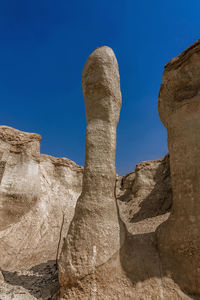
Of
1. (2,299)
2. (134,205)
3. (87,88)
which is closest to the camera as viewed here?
(2,299)

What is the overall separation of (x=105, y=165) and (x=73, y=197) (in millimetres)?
8967

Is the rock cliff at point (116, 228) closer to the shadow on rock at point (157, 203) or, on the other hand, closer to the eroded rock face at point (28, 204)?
the shadow on rock at point (157, 203)

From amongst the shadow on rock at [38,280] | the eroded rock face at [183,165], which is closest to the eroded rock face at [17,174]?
the shadow on rock at [38,280]

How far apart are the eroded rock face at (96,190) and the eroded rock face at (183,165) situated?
48.8 inches

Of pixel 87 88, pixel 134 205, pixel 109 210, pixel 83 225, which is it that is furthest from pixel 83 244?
pixel 134 205

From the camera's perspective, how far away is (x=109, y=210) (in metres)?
5.14

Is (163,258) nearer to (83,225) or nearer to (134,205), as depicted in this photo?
(83,225)

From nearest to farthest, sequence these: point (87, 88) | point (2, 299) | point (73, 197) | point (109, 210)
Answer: point (2, 299) → point (109, 210) → point (87, 88) → point (73, 197)

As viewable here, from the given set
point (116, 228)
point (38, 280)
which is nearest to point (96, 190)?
point (116, 228)

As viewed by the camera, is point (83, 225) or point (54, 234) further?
point (54, 234)

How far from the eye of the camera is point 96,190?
5.22 metres

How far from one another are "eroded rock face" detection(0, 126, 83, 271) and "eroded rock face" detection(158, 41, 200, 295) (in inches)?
234

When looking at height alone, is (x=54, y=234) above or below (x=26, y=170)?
below

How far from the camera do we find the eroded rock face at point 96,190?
4.55 metres
